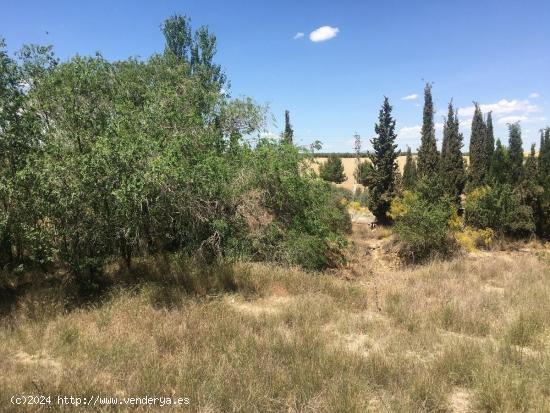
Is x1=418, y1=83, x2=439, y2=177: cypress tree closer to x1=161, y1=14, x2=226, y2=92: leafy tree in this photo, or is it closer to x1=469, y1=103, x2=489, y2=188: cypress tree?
x1=469, y1=103, x2=489, y2=188: cypress tree

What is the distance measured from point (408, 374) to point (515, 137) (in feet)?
188

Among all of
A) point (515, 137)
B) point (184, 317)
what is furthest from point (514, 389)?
point (515, 137)

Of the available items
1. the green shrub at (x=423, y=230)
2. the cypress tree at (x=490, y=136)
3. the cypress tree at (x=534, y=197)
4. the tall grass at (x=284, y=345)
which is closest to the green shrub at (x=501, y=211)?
the cypress tree at (x=534, y=197)

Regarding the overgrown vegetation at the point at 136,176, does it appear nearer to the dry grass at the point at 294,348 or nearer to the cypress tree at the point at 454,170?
the dry grass at the point at 294,348

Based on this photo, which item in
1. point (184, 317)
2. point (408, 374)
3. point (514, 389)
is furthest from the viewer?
point (184, 317)

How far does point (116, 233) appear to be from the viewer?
864 centimetres

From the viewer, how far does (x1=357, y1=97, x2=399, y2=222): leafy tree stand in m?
30.2

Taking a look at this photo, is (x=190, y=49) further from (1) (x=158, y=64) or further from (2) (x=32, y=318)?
(2) (x=32, y=318)

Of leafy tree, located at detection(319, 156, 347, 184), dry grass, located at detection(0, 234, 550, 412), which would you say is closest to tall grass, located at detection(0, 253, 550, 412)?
dry grass, located at detection(0, 234, 550, 412)

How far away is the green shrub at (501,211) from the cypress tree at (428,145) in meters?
6.42

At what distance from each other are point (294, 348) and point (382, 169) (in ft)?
87.3

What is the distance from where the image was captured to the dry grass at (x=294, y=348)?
412 centimetres

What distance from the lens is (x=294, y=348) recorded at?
5.30m

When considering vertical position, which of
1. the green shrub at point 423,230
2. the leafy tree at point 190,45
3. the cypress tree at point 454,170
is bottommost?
the green shrub at point 423,230
